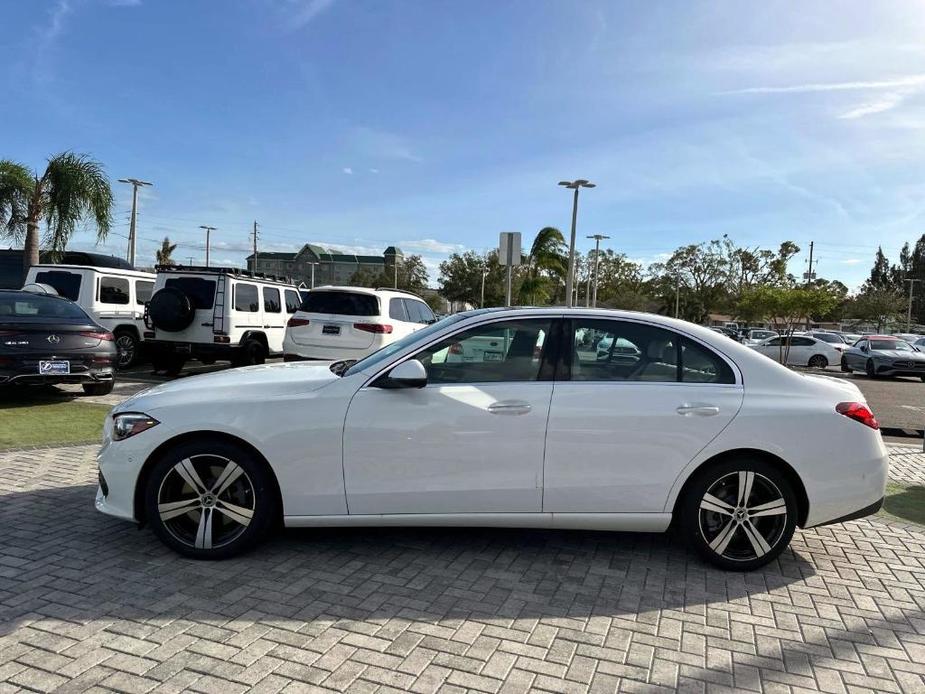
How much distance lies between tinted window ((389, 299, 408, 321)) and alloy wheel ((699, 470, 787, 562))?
24.5 feet

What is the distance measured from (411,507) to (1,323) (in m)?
6.88

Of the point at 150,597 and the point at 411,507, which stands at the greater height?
the point at 411,507

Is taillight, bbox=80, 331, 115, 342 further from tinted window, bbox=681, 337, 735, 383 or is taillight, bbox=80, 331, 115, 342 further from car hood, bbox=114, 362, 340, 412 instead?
tinted window, bbox=681, 337, 735, 383

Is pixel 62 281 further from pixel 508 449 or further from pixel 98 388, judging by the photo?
pixel 508 449

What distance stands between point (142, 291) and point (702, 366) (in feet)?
42.0

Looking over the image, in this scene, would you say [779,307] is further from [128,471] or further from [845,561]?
[128,471]

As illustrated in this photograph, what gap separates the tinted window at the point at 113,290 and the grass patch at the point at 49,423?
166 inches

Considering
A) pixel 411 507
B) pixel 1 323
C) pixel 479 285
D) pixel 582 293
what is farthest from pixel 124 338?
pixel 582 293

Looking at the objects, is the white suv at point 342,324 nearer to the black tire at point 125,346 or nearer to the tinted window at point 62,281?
the black tire at point 125,346

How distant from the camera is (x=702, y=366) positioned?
3998 millimetres

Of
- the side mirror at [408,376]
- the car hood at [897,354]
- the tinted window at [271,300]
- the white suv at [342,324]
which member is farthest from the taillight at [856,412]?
the car hood at [897,354]

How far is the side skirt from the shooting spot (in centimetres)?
382

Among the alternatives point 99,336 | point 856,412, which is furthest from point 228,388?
point 99,336

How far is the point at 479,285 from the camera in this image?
5644 cm
